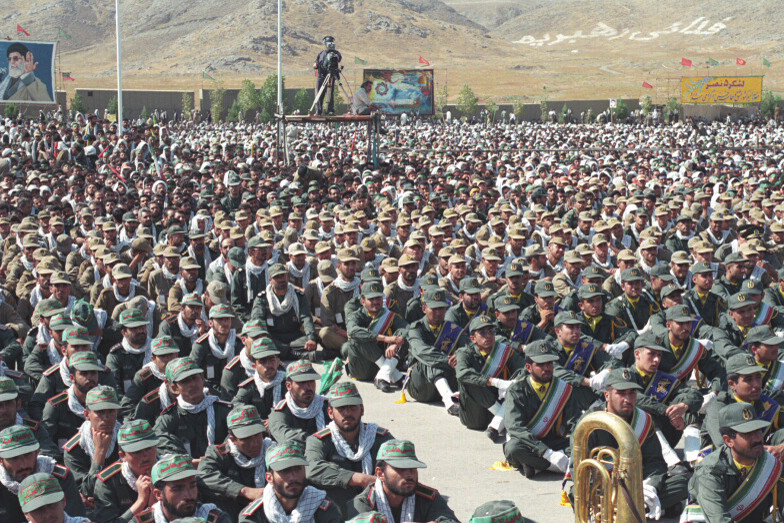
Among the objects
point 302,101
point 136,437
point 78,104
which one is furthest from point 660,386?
point 302,101

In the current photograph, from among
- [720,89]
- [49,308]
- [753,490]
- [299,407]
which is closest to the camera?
[753,490]

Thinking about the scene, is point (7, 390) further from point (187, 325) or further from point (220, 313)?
point (187, 325)

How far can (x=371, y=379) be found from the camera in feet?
37.8

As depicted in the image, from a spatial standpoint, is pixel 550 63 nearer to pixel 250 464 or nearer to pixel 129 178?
pixel 129 178

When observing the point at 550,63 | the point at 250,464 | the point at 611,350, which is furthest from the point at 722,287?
the point at 550,63

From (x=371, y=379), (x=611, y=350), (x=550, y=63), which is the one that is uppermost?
(x=550, y=63)

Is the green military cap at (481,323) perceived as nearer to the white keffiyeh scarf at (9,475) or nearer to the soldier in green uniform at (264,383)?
the soldier in green uniform at (264,383)

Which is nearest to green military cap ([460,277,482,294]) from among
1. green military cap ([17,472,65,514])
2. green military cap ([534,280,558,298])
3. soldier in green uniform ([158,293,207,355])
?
green military cap ([534,280,558,298])

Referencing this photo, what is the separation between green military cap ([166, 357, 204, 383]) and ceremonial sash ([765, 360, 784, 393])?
16.2 feet

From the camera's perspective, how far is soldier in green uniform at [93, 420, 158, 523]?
6.33 meters

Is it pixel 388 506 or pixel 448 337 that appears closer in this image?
pixel 388 506

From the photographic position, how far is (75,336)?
8.15 meters

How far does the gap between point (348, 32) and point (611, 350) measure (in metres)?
191

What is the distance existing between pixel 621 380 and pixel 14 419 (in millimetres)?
4587
